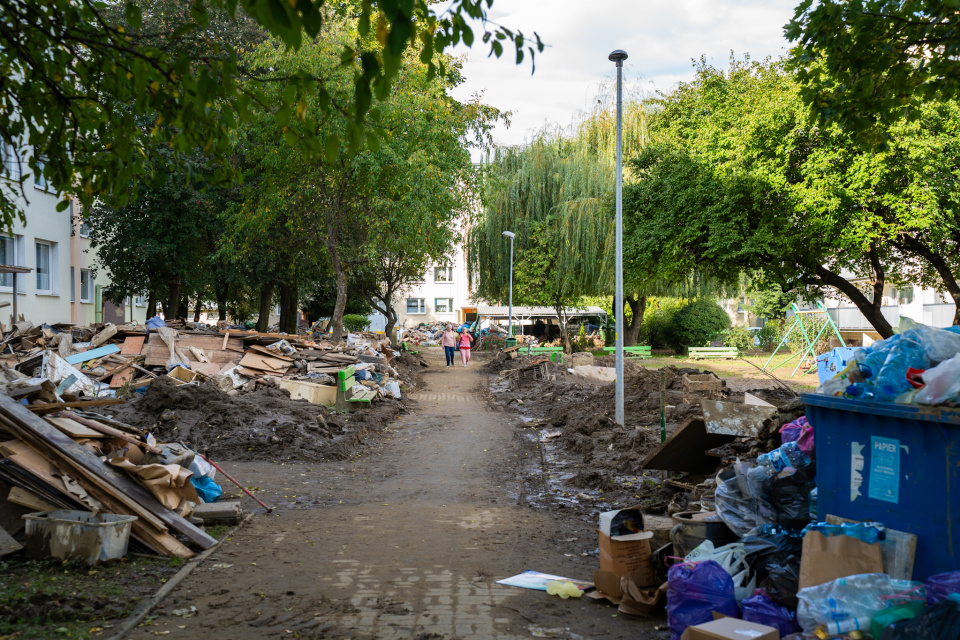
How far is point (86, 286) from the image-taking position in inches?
1188

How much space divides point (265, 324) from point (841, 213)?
69.3 ft

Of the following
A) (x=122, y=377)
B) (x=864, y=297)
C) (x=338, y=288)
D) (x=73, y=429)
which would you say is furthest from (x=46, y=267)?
(x=864, y=297)

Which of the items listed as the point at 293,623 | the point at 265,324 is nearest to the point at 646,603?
the point at 293,623

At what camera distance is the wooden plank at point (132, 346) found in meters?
16.5

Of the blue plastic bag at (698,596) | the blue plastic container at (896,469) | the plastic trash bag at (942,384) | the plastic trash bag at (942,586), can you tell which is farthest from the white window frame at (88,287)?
the plastic trash bag at (942,586)

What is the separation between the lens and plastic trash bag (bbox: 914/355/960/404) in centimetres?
405

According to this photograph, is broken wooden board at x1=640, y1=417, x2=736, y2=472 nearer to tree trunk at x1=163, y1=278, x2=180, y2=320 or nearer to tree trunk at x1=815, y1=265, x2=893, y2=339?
tree trunk at x1=815, y1=265, x2=893, y2=339

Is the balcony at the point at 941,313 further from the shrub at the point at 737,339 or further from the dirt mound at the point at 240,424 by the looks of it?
the dirt mound at the point at 240,424

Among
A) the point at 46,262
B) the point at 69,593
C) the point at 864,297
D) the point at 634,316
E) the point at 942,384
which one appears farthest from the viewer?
the point at 634,316

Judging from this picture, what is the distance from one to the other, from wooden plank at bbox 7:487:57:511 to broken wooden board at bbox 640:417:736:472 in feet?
18.4

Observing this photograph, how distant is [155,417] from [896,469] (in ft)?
37.6

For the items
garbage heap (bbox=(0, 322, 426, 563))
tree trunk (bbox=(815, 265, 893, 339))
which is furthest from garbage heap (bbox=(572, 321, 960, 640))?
tree trunk (bbox=(815, 265, 893, 339))

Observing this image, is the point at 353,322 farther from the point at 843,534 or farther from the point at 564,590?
the point at 843,534

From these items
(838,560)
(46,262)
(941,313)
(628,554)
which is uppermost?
(46,262)
